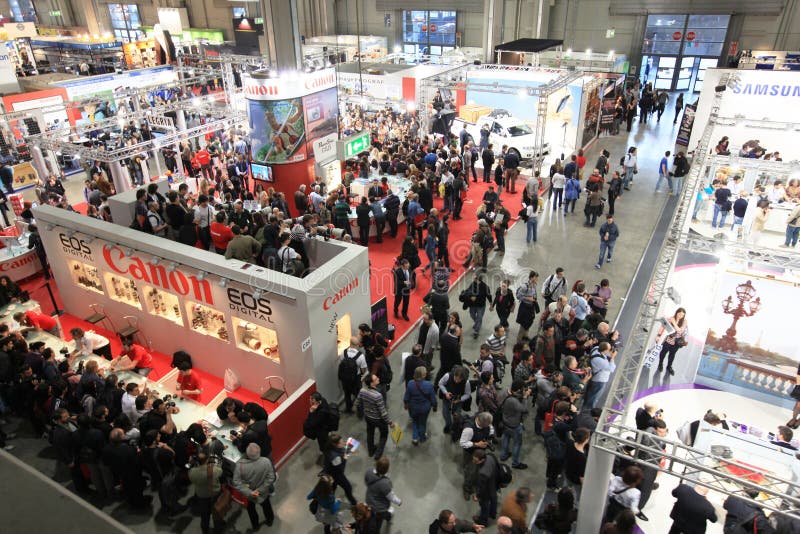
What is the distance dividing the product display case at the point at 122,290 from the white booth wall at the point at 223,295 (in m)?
0.02

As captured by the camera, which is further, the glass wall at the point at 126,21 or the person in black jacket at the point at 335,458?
the glass wall at the point at 126,21

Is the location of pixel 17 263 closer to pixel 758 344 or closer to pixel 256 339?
pixel 256 339

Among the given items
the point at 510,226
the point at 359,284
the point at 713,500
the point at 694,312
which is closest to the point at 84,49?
the point at 510,226

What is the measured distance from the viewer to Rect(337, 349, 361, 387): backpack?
6.73 m

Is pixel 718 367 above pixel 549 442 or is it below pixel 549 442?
below

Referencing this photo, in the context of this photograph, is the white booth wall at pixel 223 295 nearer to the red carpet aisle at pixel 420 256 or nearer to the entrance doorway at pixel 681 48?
the red carpet aisle at pixel 420 256

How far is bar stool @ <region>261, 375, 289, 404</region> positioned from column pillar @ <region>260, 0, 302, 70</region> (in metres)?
7.59

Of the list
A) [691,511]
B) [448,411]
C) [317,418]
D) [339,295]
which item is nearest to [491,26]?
[339,295]

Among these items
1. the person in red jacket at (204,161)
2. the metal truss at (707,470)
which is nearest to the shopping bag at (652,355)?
the metal truss at (707,470)

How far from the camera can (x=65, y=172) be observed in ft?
57.8

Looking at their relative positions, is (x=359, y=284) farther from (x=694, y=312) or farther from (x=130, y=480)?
(x=694, y=312)

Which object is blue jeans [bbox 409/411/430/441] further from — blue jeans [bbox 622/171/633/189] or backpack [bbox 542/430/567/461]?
blue jeans [bbox 622/171/633/189]

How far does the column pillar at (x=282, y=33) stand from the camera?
11.4m

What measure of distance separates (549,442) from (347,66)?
18.5 meters
